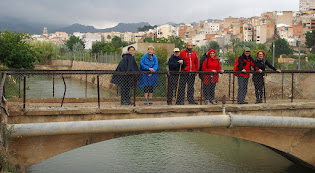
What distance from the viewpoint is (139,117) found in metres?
8.86

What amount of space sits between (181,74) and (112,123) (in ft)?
8.34

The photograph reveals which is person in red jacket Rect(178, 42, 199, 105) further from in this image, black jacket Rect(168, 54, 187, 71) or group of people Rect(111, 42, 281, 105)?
black jacket Rect(168, 54, 187, 71)

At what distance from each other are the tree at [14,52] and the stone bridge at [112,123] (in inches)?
729

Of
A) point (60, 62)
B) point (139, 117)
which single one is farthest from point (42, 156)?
point (60, 62)

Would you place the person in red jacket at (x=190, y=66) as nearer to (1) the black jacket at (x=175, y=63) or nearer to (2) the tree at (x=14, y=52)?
(1) the black jacket at (x=175, y=63)

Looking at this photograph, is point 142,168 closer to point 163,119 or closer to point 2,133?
point 163,119

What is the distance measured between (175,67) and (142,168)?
4.31 meters

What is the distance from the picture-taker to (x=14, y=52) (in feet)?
84.1

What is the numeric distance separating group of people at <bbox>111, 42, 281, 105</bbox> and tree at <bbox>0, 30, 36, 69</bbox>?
60.4ft

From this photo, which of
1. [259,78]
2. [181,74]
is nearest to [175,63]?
[181,74]

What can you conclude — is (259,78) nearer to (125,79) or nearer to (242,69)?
(242,69)

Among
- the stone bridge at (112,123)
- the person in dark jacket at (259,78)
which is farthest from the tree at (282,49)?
the stone bridge at (112,123)

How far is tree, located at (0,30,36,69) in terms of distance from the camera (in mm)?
25516

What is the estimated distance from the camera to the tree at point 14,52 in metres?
25.5
